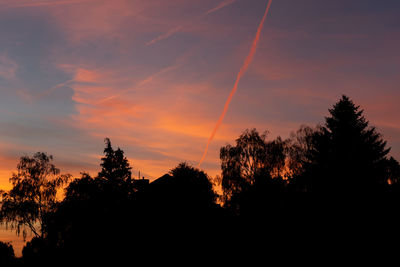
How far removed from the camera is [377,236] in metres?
Result: 20.9

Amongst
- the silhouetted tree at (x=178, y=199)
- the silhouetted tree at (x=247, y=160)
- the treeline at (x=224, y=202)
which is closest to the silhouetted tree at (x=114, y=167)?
the treeline at (x=224, y=202)

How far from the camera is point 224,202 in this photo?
128 feet

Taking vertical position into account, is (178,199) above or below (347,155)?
below

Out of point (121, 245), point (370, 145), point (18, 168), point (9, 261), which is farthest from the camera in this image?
point (18, 168)

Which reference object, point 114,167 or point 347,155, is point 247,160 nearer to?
point 347,155

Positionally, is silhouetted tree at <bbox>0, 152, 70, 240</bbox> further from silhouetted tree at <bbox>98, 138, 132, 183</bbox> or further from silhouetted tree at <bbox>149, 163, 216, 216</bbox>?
silhouetted tree at <bbox>149, 163, 216, 216</bbox>

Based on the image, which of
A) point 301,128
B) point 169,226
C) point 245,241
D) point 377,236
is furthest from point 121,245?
point 301,128

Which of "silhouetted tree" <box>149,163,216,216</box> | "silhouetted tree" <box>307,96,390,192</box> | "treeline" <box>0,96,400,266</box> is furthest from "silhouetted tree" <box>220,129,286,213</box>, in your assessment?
"silhouetted tree" <box>149,163,216,216</box>

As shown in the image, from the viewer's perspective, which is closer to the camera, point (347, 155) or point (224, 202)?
point (347, 155)

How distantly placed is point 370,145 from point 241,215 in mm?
15862

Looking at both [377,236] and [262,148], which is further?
[262,148]

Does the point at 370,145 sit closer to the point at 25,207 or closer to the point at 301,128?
the point at 301,128

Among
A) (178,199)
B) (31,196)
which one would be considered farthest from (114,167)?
(178,199)

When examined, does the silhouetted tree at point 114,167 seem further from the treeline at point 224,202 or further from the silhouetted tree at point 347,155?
the silhouetted tree at point 347,155
